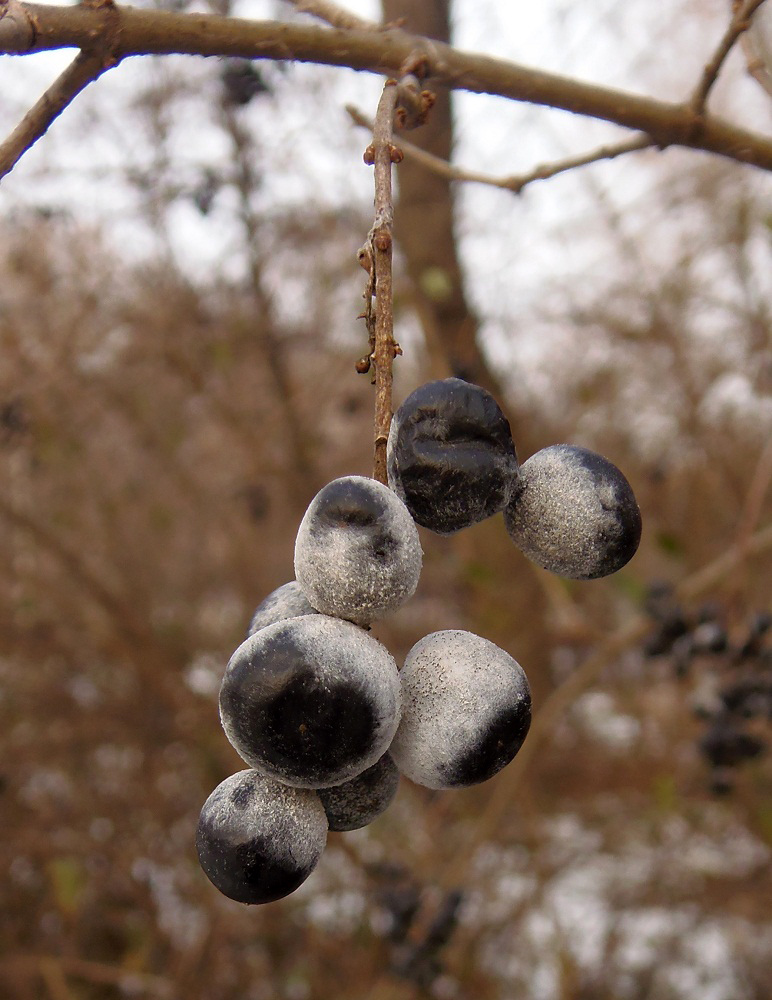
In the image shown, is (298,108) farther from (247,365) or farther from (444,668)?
(444,668)

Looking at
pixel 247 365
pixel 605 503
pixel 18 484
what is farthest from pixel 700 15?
pixel 605 503

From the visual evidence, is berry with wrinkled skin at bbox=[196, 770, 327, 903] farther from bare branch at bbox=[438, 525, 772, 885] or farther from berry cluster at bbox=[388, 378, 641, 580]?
bare branch at bbox=[438, 525, 772, 885]

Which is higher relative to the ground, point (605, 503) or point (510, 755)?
point (605, 503)

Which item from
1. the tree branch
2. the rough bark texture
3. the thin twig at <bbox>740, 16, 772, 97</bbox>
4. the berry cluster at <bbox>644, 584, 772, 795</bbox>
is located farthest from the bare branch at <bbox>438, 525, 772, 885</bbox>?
the tree branch

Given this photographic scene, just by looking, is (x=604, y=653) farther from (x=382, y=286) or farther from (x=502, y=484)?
(x=382, y=286)

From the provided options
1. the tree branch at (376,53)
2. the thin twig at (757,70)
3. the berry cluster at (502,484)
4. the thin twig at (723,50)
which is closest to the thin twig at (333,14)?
the tree branch at (376,53)

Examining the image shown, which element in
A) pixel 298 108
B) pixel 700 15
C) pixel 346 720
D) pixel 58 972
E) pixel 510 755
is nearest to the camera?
pixel 346 720
